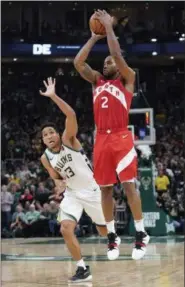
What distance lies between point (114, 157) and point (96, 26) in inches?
53.8

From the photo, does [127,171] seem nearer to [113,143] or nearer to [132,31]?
[113,143]

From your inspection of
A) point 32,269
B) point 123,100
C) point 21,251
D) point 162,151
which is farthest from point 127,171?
point 162,151

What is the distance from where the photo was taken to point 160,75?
3009 centimetres

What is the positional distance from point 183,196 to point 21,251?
6.16m

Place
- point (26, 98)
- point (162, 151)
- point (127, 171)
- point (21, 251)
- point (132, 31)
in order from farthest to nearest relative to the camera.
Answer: point (26, 98)
point (132, 31)
point (162, 151)
point (21, 251)
point (127, 171)

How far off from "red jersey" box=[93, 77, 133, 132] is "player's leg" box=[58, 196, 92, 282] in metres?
1.76

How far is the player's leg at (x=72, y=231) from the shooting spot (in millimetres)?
7562

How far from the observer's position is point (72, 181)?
305 inches

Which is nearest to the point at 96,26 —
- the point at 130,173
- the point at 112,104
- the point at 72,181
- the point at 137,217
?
the point at 112,104

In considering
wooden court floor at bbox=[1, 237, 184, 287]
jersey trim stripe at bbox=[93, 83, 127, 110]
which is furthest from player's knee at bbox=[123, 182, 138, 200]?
wooden court floor at bbox=[1, 237, 184, 287]

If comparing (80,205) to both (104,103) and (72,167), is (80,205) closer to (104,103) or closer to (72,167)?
(72,167)

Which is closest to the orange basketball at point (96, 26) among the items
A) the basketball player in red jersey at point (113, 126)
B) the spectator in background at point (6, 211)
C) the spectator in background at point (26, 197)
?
the basketball player in red jersey at point (113, 126)

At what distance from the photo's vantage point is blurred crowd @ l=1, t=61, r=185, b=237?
16.3 m

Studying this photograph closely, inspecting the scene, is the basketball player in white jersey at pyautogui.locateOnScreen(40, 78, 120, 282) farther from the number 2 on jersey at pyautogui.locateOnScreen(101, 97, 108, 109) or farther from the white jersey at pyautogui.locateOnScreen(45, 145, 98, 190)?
the number 2 on jersey at pyautogui.locateOnScreen(101, 97, 108, 109)
